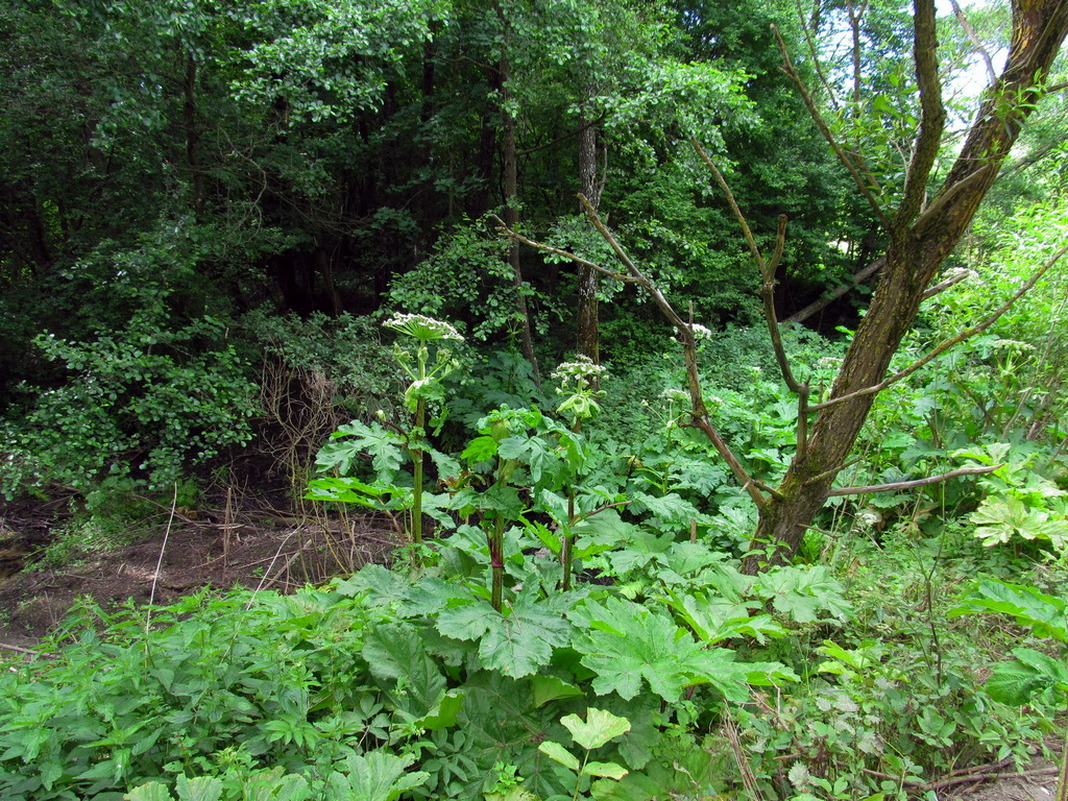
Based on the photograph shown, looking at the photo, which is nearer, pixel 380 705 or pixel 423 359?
pixel 380 705

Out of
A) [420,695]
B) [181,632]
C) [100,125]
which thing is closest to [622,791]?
[420,695]

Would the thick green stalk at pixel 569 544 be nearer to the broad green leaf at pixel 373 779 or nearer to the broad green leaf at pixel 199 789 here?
the broad green leaf at pixel 373 779

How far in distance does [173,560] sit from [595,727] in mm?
5078

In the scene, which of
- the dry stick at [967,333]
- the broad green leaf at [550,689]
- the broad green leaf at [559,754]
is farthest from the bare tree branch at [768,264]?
the broad green leaf at [559,754]

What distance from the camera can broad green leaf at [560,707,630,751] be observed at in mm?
1192

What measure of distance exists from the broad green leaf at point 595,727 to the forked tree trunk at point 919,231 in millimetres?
1146

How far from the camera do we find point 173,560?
4.98 m

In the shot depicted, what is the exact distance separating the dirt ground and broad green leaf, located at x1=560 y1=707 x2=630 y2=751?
2456mm

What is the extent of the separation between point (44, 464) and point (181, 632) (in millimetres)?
4960

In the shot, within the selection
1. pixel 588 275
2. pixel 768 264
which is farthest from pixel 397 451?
pixel 588 275

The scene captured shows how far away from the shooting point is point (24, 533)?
5.57 metres

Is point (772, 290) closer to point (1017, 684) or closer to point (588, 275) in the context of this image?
point (1017, 684)

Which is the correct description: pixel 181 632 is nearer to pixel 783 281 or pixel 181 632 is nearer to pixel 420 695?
pixel 420 695

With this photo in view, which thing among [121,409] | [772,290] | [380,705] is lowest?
[380,705]
